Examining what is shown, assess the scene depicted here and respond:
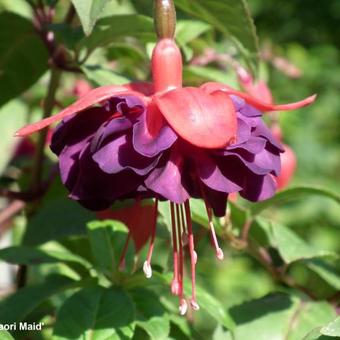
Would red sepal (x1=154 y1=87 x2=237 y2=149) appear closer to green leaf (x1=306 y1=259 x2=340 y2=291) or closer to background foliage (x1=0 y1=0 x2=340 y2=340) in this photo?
background foliage (x1=0 y1=0 x2=340 y2=340)

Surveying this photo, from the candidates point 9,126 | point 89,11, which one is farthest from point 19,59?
point 89,11

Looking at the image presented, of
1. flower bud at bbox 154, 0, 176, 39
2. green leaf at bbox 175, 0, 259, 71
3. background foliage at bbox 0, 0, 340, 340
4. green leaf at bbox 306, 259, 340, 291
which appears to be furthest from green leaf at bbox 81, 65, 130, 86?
green leaf at bbox 306, 259, 340, 291

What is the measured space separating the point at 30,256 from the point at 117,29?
11.2 inches

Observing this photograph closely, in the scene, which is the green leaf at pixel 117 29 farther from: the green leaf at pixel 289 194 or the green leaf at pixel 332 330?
the green leaf at pixel 332 330

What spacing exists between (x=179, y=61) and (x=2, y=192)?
47cm

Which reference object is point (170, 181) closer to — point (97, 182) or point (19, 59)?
point (97, 182)

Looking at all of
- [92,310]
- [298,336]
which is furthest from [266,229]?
[92,310]

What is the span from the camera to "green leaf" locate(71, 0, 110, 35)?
29.3 inches

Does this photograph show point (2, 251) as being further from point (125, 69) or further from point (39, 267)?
point (125, 69)

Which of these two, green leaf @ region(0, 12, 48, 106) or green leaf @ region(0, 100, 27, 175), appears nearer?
green leaf @ region(0, 12, 48, 106)

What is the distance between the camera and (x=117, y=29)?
101 cm

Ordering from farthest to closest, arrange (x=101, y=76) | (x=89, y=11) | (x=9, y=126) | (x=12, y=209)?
1. (x=9, y=126)
2. (x=12, y=209)
3. (x=101, y=76)
4. (x=89, y=11)

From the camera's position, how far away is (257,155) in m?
0.71

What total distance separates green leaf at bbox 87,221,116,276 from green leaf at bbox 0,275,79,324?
4 cm
